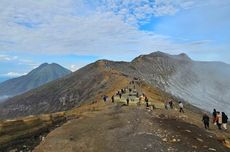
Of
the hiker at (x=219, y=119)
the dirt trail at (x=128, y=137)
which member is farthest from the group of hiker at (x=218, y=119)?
the dirt trail at (x=128, y=137)

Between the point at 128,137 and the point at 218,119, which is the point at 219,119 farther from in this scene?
the point at 128,137

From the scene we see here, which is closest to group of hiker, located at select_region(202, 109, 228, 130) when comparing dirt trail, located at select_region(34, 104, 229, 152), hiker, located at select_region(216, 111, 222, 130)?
hiker, located at select_region(216, 111, 222, 130)

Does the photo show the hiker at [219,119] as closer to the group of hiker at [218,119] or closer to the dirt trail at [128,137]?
the group of hiker at [218,119]

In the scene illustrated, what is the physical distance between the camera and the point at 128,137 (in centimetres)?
3291

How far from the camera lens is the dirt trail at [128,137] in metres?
29.5

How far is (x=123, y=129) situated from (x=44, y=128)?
13783 mm

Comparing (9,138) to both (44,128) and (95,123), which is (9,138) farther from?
(95,123)

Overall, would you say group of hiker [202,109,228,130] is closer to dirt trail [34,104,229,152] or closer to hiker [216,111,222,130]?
hiker [216,111,222,130]

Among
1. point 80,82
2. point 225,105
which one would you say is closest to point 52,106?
point 80,82

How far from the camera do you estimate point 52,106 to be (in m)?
169

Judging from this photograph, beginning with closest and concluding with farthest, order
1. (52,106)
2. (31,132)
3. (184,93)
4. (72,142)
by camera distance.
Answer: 1. (72,142)
2. (31,132)
3. (52,106)
4. (184,93)

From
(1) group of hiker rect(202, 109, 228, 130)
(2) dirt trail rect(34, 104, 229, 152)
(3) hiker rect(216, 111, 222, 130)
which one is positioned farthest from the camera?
(3) hiker rect(216, 111, 222, 130)

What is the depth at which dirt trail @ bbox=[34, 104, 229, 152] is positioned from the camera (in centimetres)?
2955

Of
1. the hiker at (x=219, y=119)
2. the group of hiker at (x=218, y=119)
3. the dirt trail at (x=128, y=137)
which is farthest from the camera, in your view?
the hiker at (x=219, y=119)
